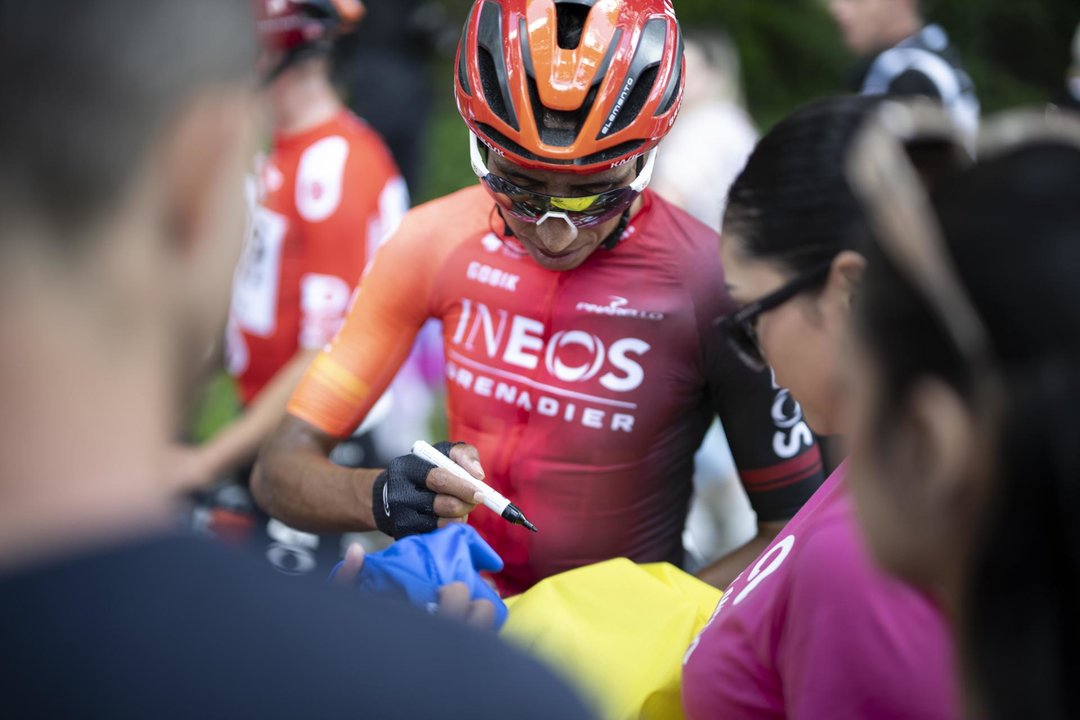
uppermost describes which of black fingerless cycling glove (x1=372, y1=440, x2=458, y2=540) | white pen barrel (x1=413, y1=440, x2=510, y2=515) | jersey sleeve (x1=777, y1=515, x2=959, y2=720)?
jersey sleeve (x1=777, y1=515, x2=959, y2=720)

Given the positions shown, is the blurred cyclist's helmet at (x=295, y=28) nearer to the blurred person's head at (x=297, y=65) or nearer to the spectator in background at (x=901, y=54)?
the blurred person's head at (x=297, y=65)

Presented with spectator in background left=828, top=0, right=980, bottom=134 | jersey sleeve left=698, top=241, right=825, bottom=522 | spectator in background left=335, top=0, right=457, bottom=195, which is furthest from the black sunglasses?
spectator in background left=335, top=0, right=457, bottom=195

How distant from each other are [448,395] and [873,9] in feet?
13.0

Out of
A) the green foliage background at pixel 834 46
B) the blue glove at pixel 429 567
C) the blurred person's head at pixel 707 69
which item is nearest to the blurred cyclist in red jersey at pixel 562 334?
the blue glove at pixel 429 567

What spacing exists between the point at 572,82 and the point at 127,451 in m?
1.68

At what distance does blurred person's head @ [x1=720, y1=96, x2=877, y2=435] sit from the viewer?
1804 millimetres

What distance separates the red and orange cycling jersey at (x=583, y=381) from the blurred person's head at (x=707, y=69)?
343 centimetres

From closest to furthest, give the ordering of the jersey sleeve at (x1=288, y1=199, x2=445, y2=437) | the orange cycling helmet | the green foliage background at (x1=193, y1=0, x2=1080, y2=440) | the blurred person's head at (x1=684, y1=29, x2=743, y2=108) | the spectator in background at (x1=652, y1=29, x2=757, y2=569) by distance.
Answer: the orange cycling helmet, the jersey sleeve at (x1=288, y1=199, x2=445, y2=437), the spectator in background at (x1=652, y1=29, x2=757, y2=569), the blurred person's head at (x1=684, y1=29, x2=743, y2=108), the green foliage background at (x1=193, y1=0, x2=1080, y2=440)

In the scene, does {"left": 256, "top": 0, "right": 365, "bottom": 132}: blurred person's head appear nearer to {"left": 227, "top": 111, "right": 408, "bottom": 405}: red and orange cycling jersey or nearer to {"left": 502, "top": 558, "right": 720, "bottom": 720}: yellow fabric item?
{"left": 227, "top": 111, "right": 408, "bottom": 405}: red and orange cycling jersey

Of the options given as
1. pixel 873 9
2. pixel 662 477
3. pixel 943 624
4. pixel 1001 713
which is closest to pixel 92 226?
pixel 1001 713

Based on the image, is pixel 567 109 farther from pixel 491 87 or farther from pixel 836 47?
pixel 836 47

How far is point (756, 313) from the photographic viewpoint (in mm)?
1933

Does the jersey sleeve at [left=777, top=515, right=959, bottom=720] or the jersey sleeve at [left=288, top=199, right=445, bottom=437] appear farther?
the jersey sleeve at [left=288, top=199, right=445, bottom=437]

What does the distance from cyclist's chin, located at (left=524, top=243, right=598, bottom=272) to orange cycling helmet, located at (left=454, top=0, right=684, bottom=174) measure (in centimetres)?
21
